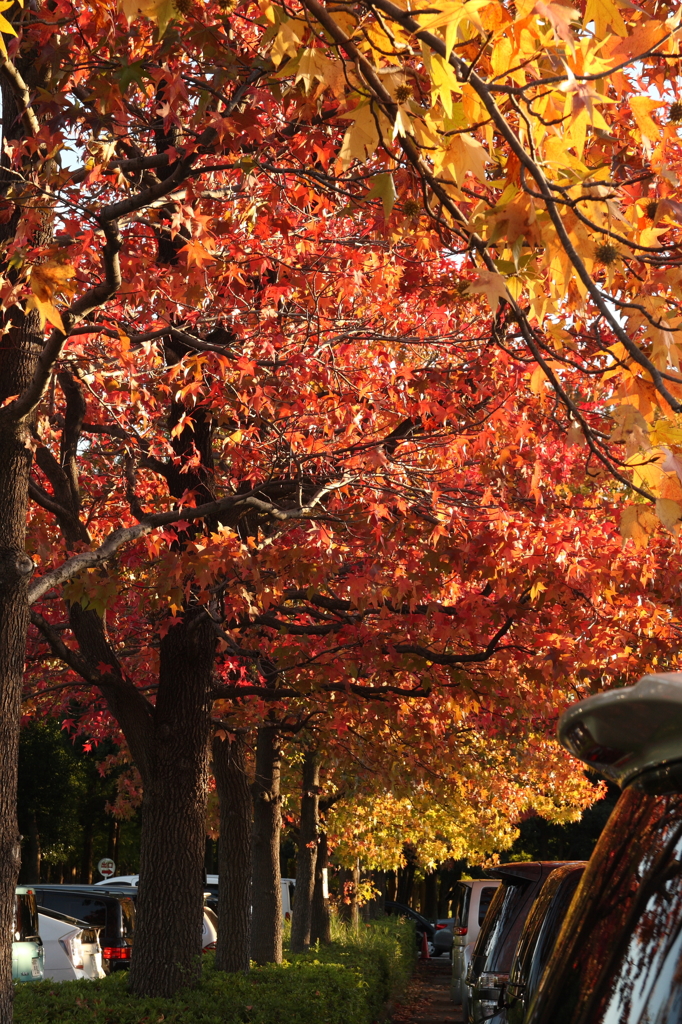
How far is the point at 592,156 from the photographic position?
515 centimetres

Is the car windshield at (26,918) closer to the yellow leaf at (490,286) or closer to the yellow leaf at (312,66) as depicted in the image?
the yellow leaf at (312,66)

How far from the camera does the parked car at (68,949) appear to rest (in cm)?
1612

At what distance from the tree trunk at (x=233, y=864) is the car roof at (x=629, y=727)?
42.4 ft

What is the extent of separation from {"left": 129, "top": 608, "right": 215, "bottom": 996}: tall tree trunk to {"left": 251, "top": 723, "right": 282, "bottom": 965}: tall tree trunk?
641cm

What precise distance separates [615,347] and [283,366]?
5776mm

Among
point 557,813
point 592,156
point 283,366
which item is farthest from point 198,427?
point 557,813

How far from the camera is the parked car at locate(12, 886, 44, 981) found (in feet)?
44.4

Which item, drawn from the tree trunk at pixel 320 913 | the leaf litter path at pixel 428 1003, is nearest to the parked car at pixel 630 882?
the leaf litter path at pixel 428 1003

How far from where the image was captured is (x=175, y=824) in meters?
10.9

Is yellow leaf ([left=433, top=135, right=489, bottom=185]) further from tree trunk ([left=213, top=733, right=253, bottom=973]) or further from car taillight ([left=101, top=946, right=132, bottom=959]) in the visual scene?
car taillight ([left=101, top=946, right=132, bottom=959])

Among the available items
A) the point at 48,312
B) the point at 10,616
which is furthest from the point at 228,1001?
the point at 48,312

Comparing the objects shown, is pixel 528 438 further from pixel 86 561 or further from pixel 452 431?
pixel 86 561

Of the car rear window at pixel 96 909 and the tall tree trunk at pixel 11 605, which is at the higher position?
the tall tree trunk at pixel 11 605

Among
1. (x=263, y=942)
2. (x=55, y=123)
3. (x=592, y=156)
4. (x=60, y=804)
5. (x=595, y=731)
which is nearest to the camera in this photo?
(x=595, y=731)
